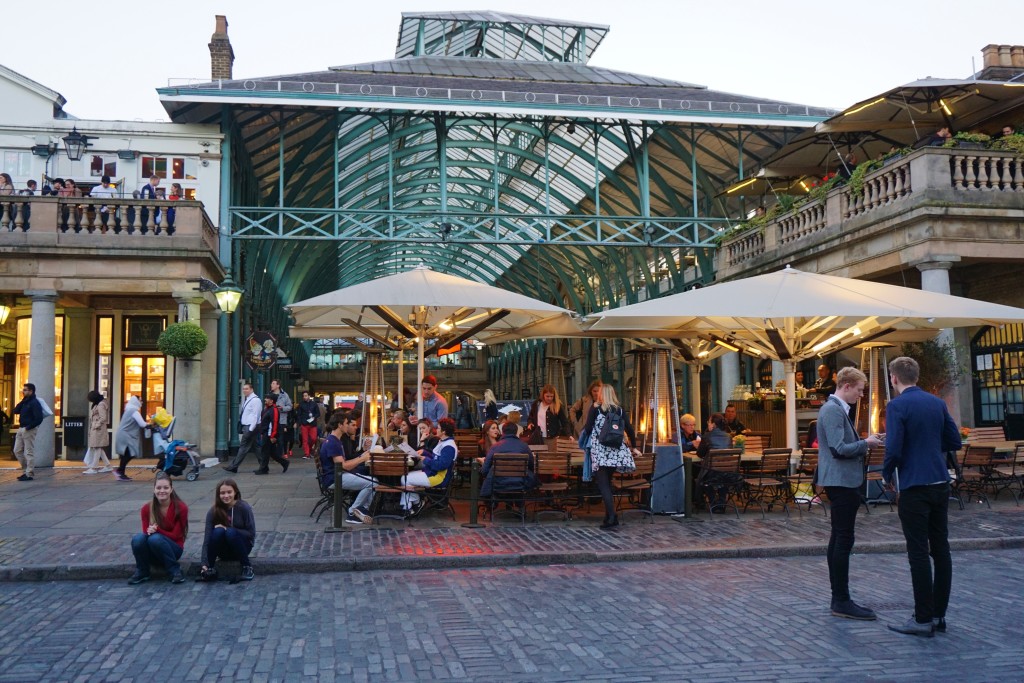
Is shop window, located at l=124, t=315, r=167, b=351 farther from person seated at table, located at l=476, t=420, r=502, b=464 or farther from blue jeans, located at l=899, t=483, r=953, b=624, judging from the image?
blue jeans, located at l=899, t=483, r=953, b=624

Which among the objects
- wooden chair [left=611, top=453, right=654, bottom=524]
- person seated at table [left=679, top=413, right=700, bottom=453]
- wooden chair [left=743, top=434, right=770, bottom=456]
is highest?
person seated at table [left=679, top=413, right=700, bottom=453]

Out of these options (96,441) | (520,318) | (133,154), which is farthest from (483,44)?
(96,441)

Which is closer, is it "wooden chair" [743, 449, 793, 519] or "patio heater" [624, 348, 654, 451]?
"wooden chair" [743, 449, 793, 519]

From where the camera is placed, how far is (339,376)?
66625 mm

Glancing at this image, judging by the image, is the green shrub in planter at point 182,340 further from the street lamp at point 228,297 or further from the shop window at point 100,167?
the shop window at point 100,167

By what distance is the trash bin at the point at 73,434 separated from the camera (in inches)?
779

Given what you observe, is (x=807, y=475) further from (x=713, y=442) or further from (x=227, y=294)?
(x=227, y=294)

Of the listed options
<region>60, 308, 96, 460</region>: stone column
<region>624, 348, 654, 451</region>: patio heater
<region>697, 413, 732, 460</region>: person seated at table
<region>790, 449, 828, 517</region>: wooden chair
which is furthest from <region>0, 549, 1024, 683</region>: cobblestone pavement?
<region>60, 308, 96, 460</region>: stone column

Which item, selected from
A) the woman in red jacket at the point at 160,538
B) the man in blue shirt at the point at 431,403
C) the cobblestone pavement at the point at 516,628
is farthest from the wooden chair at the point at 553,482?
the woman in red jacket at the point at 160,538

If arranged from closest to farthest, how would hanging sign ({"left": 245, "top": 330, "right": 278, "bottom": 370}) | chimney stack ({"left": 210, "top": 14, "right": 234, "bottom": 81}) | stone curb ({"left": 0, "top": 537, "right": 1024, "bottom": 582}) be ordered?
stone curb ({"left": 0, "top": 537, "right": 1024, "bottom": 582}), hanging sign ({"left": 245, "top": 330, "right": 278, "bottom": 370}), chimney stack ({"left": 210, "top": 14, "right": 234, "bottom": 81})

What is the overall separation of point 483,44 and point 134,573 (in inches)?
983

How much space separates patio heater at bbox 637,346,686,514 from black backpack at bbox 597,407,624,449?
1.21 meters

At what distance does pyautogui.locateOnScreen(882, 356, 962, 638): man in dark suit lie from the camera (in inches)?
230

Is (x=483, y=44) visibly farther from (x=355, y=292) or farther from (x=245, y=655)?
(x=245, y=655)
